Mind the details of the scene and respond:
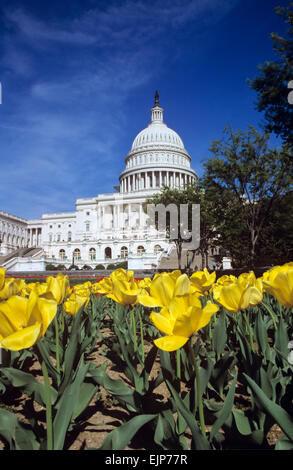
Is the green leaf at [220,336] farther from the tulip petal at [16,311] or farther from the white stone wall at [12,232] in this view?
the white stone wall at [12,232]

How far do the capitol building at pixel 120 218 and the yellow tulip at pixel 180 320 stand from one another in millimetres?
58271

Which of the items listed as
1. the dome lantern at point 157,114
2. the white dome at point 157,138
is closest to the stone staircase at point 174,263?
the white dome at point 157,138

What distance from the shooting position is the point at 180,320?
1.20 meters

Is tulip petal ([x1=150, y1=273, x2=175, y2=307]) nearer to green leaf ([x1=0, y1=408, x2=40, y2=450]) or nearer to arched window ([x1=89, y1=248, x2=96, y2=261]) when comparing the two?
green leaf ([x1=0, y1=408, x2=40, y2=450])

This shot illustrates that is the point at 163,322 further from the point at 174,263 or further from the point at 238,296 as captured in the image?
the point at 174,263

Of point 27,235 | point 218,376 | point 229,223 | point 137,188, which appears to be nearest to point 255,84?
point 229,223

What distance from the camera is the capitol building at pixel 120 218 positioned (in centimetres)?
6344

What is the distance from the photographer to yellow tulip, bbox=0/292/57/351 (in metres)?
1.18

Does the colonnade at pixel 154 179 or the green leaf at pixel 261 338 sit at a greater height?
the colonnade at pixel 154 179

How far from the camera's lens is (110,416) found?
7.72 ft

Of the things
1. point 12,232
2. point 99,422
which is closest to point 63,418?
point 99,422

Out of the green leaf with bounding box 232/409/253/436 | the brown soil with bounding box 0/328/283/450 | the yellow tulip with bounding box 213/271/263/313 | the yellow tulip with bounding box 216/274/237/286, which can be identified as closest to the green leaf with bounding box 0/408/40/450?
the brown soil with bounding box 0/328/283/450

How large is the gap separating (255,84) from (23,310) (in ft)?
47.4

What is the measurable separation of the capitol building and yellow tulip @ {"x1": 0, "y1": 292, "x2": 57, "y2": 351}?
5833 centimetres
